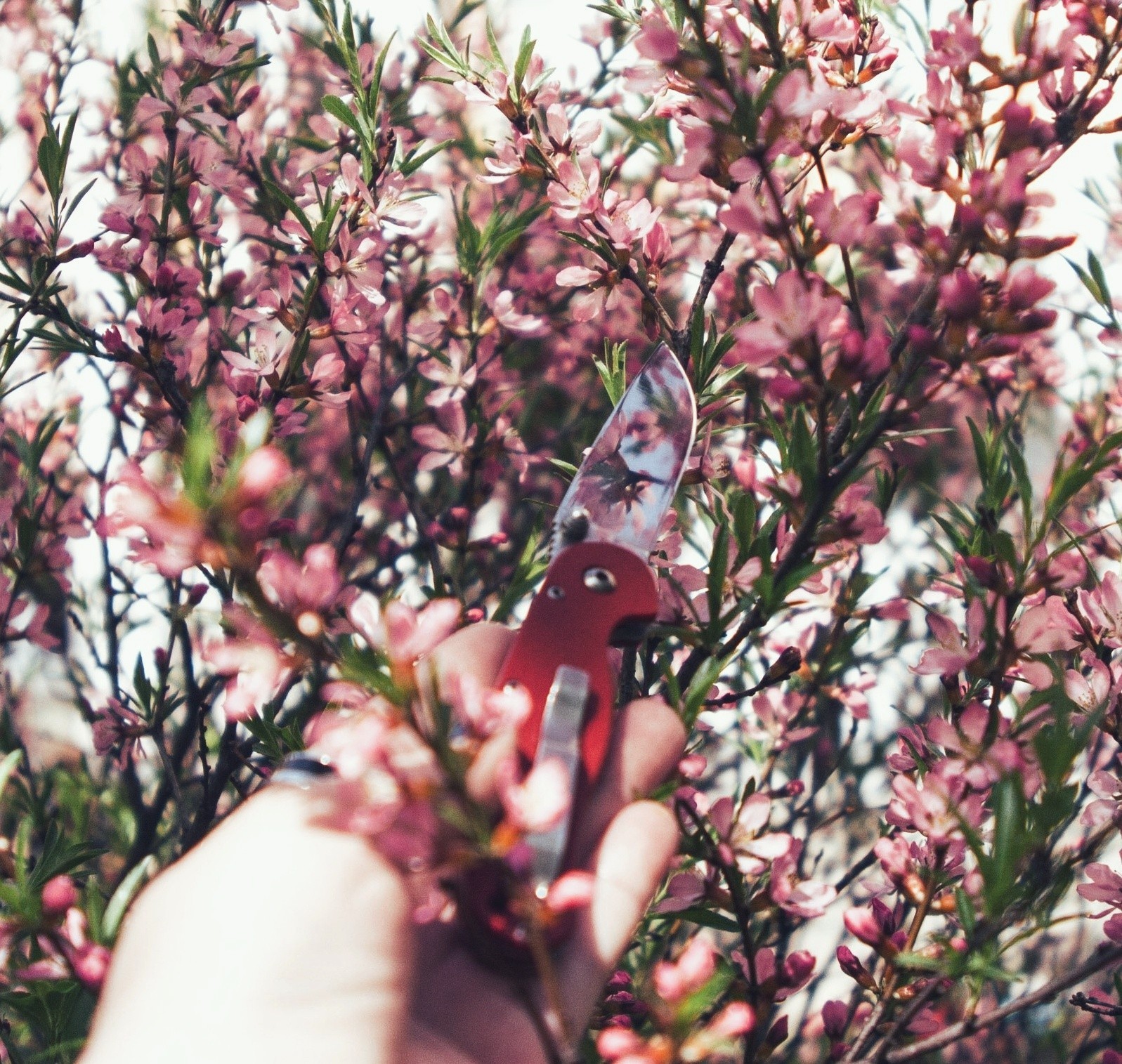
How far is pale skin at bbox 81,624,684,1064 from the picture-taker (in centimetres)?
75

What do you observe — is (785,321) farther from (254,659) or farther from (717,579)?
(254,659)

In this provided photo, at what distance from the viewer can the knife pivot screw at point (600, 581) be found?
3.26ft

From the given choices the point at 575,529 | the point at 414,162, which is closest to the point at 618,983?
the point at 575,529

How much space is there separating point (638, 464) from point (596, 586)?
0.17m

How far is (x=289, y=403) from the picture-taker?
130 cm

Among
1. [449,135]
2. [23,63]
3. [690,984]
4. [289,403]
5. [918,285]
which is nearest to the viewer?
[690,984]

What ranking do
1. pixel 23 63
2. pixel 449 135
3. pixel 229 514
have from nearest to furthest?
pixel 229 514, pixel 449 135, pixel 23 63

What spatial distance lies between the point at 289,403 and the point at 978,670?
94cm

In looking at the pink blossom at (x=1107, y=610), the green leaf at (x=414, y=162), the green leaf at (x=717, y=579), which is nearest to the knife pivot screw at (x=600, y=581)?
the green leaf at (x=717, y=579)

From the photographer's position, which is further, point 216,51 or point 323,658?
point 216,51

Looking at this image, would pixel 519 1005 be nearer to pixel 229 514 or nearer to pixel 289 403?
pixel 229 514

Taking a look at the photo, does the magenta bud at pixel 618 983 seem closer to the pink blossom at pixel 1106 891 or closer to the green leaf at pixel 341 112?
the pink blossom at pixel 1106 891

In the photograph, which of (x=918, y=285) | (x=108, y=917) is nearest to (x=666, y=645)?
(x=108, y=917)

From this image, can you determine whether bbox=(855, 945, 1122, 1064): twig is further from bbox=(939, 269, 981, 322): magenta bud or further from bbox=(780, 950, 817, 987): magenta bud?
bbox=(939, 269, 981, 322): magenta bud
